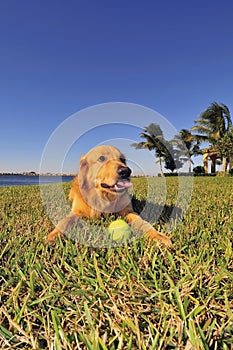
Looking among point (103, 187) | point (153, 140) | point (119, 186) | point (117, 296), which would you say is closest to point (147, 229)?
point (119, 186)

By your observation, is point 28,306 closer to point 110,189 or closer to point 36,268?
point 36,268

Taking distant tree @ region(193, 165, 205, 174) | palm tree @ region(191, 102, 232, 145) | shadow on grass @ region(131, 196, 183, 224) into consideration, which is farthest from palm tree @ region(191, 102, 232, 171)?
shadow on grass @ region(131, 196, 183, 224)

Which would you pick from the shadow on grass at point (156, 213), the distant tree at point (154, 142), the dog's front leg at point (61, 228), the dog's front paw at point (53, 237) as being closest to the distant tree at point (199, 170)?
the shadow on grass at point (156, 213)

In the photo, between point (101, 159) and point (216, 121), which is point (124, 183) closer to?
point (101, 159)

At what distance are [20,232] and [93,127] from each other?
1.11 meters

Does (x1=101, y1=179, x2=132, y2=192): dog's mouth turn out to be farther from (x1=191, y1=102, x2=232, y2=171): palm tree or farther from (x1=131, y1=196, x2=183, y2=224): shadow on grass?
(x1=191, y1=102, x2=232, y2=171): palm tree

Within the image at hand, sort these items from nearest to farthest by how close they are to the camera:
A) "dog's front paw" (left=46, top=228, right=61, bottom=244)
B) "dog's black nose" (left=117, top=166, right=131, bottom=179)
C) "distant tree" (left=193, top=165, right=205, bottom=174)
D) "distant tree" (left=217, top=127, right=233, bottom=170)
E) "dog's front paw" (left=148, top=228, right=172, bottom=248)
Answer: "dog's front paw" (left=148, top=228, right=172, bottom=248) < "dog's front paw" (left=46, top=228, right=61, bottom=244) < "dog's black nose" (left=117, top=166, right=131, bottom=179) < "distant tree" (left=217, top=127, right=233, bottom=170) < "distant tree" (left=193, top=165, right=205, bottom=174)

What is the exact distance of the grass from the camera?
0.94 meters

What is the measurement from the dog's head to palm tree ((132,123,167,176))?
26cm

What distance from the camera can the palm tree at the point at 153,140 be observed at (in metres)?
2.42

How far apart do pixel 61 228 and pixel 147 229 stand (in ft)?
2.31

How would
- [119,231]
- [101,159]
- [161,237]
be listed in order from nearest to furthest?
[161,237]
[119,231]
[101,159]

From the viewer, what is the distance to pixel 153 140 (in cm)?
280

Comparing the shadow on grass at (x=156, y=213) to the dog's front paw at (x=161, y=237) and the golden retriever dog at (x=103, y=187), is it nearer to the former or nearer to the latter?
the golden retriever dog at (x=103, y=187)
